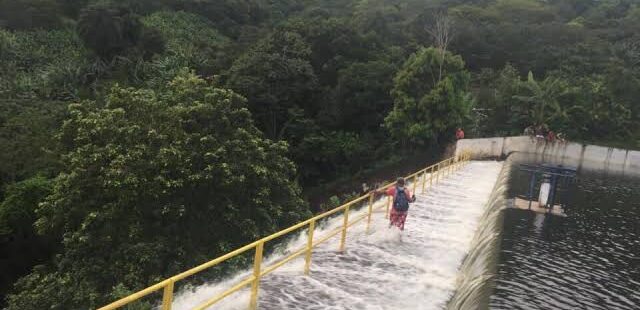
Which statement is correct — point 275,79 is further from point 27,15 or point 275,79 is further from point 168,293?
point 168,293

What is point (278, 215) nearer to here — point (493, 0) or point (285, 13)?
point (285, 13)

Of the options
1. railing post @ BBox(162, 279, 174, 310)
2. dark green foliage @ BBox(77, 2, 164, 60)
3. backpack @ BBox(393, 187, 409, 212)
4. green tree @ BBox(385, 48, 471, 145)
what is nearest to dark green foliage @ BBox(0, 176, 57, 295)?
backpack @ BBox(393, 187, 409, 212)

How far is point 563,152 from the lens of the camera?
41125 mm

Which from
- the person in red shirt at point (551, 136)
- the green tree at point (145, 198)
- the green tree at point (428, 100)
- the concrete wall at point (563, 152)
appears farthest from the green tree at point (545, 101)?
the green tree at point (145, 198)

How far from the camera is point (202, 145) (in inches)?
707

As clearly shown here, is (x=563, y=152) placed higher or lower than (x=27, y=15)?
lower

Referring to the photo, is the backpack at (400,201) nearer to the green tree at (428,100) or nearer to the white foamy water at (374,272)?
the white foamy water at (374,272)

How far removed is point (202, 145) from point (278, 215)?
363cm

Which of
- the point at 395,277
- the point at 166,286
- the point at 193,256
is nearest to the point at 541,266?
the point at 395,277

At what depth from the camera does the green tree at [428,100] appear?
34.4m

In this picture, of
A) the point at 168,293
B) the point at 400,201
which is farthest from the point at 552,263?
the point at 168,293

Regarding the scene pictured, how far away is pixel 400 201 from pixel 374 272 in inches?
97.7

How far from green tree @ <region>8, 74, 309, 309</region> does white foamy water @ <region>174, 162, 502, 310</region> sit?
466 cm

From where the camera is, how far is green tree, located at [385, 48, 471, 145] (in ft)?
113
